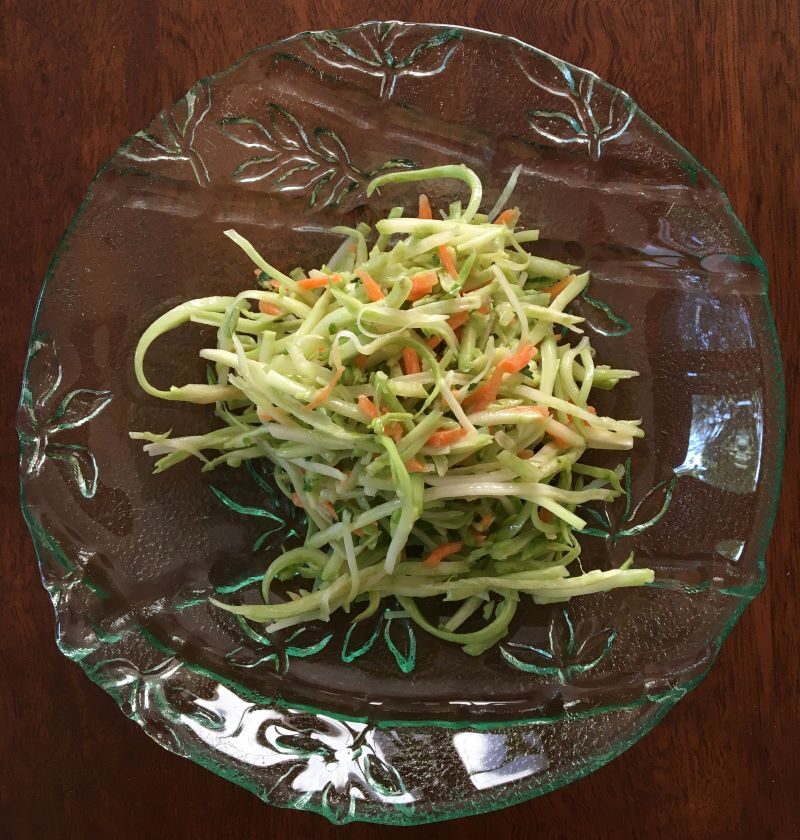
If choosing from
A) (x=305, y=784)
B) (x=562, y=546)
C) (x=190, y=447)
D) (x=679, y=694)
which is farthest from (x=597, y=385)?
(x=305, y=784)

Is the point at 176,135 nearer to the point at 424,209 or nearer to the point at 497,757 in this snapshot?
the point at 424,209

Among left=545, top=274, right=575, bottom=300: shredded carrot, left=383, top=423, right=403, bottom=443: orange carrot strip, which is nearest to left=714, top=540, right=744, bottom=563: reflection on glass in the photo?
left=545, top=274, right=575, bottom=300: shredded carrot

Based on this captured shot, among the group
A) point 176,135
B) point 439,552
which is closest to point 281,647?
point 439,552

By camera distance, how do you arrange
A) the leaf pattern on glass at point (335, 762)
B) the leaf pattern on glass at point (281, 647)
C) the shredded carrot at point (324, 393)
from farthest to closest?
the leaf pattern on glass at point (281, 647)
the leaf pattern on glass at point (335, 762)
the shredded carrot at point (324, 393)

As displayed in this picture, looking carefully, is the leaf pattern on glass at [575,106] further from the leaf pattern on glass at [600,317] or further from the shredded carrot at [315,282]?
the shredded carrot at [315,282]

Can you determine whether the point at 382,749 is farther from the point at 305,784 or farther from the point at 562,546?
the point at 562,546

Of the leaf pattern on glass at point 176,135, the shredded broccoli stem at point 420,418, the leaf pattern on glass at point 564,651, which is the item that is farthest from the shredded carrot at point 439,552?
the leaf pattern on glass at point 176,135

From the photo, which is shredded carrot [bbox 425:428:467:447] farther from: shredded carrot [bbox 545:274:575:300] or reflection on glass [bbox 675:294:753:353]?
reflection on glass [bbox 675:294:753:353]
